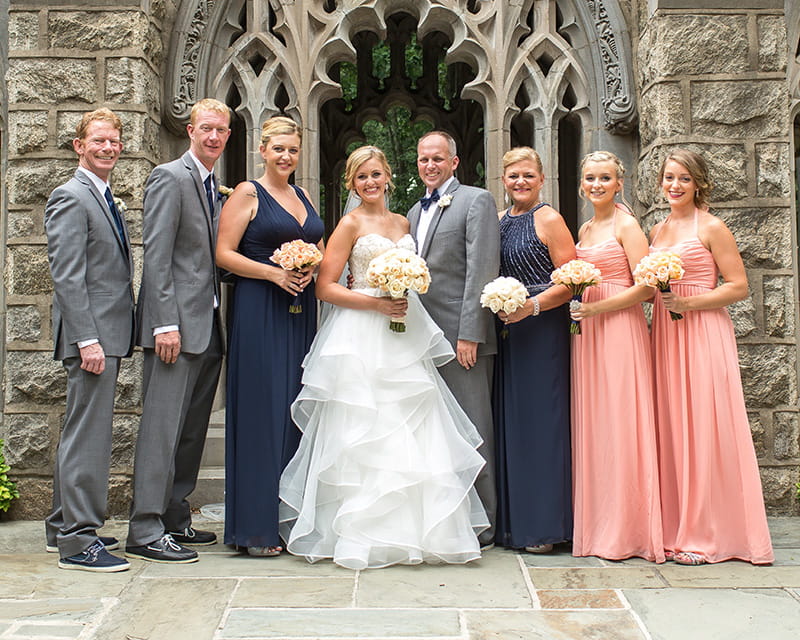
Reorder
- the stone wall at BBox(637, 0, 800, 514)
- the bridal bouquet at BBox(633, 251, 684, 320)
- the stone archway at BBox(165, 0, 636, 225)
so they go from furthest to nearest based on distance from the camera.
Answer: the stone archway at BBox(165, 0, 636, 225), the stone wall at BBox(637, 0, 800, 514), the bridal bouquet at BBox(633, 251, 684, 320)

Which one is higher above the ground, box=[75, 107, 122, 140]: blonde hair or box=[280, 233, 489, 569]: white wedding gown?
box=[75, 107, 122, 140]: blonde hair

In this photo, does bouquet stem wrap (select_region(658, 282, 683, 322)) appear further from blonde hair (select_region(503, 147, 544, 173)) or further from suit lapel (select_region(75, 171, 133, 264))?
suit lapel (select_region(75, 171, 133, 264))

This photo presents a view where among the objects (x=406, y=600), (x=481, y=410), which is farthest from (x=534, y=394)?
(x=406, y=600)

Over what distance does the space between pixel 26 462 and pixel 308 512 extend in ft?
7.30

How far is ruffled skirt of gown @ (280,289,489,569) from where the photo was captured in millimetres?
3871

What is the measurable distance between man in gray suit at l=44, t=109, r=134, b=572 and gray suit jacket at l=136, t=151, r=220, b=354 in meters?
0.17

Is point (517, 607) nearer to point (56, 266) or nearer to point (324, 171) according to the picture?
point (56, 266)

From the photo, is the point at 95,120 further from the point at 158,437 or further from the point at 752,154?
the point at 752,154

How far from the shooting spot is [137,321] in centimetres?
A: 415

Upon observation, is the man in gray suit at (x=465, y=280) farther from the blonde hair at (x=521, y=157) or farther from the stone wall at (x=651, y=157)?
the stone wall at (x=651, y=157)

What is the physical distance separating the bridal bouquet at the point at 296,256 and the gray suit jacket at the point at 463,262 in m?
0.64

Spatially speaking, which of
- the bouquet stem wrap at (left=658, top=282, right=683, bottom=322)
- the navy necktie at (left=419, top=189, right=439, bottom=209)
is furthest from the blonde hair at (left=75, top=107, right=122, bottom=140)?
the bouquet stem wrap at (left=658, top=282, right=683, bottom=322)

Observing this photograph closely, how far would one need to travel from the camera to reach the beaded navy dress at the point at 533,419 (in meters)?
4.22

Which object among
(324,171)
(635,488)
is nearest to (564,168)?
(324,171)
